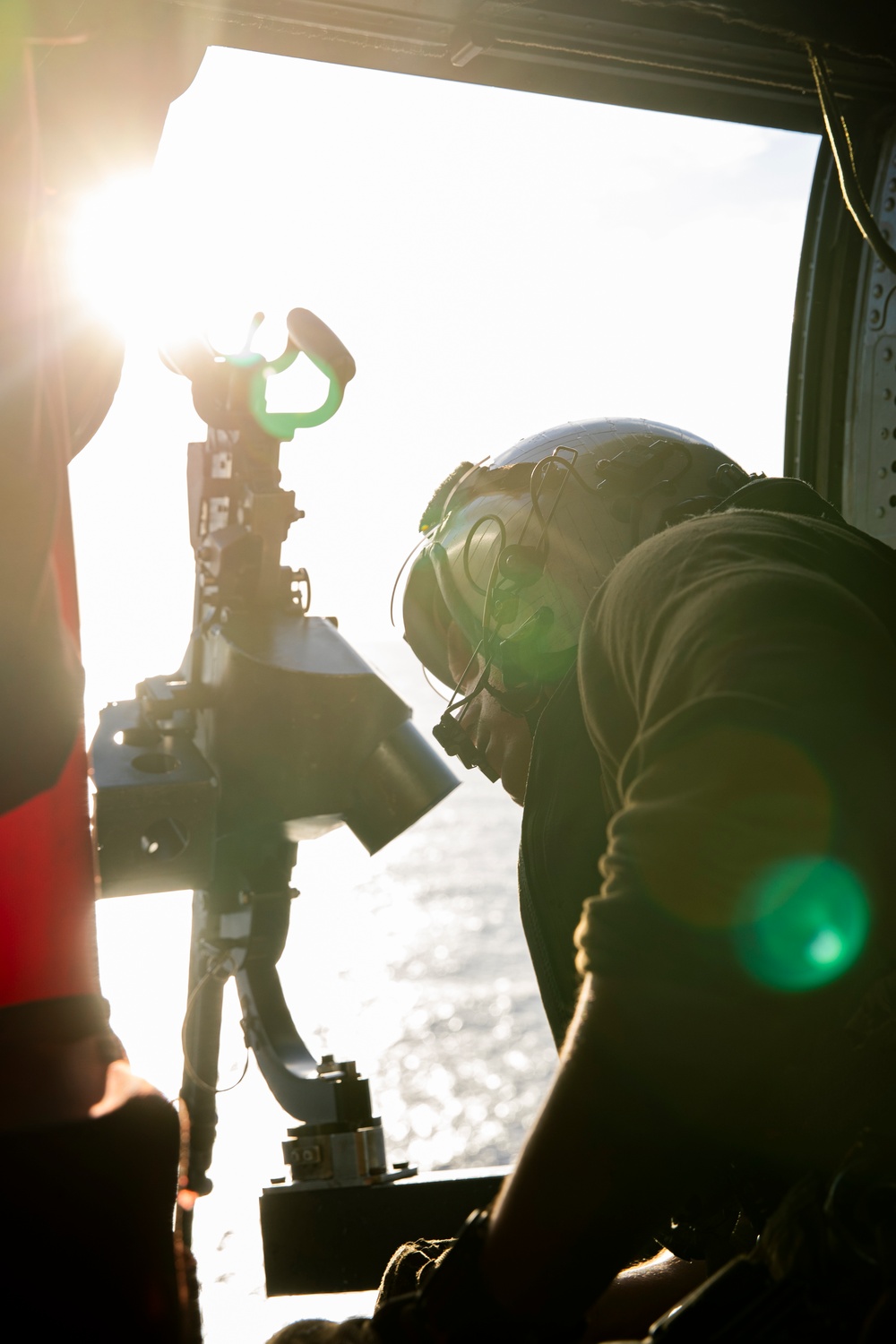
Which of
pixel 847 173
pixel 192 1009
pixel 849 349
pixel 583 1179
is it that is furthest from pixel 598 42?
pixel 192 1009

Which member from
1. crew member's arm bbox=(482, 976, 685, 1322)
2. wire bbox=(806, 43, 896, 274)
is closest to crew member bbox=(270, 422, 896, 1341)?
crew member's arm bbox=(482, 976, 685, 1322)

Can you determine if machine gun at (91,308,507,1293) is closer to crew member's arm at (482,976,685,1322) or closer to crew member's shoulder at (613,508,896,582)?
crew member's shoulder at (613,508,896,582)

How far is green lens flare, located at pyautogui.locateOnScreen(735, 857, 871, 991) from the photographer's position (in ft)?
3.33

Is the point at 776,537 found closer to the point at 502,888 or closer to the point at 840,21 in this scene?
the point at 840,21

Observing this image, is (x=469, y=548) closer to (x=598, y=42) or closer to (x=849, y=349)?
(x=598, y=42)

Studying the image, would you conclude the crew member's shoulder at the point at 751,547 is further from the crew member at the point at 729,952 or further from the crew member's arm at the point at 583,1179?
the crew member's arm at the point at 583,1179

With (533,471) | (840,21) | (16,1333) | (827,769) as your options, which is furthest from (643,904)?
(840,21)

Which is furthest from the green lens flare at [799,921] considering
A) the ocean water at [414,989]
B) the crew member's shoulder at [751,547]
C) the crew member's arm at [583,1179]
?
the ocean water at [414,989]

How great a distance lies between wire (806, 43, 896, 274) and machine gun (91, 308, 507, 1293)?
3.36 feet

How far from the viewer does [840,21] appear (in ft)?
7.40

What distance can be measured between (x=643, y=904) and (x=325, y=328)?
1.69 metres

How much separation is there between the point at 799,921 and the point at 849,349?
220cm

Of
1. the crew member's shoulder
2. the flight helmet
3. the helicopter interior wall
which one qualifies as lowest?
the crew member's shoulder

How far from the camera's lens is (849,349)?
2863 millimetres
